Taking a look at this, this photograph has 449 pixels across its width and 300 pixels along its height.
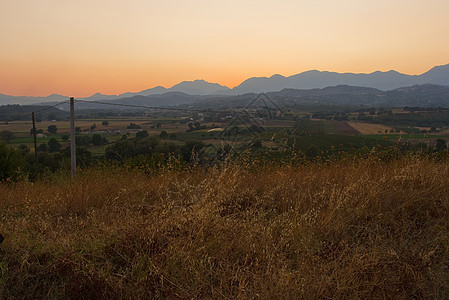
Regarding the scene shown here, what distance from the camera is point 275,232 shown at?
310 centimetres

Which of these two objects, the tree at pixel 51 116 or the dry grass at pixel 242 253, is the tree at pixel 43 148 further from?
the dry grass at pixel 242 253

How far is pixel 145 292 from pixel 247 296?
81 centimetres

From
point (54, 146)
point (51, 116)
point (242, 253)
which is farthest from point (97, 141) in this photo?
point (242, 253)

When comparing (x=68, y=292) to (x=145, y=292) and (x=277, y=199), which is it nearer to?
(x=145, y=292)

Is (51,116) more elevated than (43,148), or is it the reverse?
(51,116)

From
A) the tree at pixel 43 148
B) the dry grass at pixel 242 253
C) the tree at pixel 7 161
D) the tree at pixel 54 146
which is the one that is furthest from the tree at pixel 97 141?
the dry grass at pixel 242 253

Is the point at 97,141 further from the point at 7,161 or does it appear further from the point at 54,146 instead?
the point at 7,161

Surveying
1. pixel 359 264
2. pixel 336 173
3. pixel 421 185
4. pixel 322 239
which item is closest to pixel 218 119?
pixel 336 173

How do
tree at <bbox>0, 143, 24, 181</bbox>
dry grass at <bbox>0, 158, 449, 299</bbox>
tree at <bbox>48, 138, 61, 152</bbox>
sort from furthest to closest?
tree at <bbox>48, 138, 61, 152</bbox>, tree at <bbox>0, 143, 24, 181</bbox>, dry grass at <bbox>0, 158, 449, 299</bbox>

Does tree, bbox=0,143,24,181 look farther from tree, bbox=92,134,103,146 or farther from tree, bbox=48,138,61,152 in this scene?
tree, bbox=92,134,103,146

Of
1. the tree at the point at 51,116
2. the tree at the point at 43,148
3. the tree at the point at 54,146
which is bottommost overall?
the tree at the point at 43,148

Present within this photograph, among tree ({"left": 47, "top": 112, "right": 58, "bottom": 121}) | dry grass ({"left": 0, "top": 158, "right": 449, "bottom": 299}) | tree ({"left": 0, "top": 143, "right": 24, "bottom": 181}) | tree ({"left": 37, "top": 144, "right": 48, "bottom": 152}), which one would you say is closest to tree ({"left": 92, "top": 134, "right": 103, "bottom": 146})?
tree ({"left": 37, "top": 144, "right": 48, "bottom": 152})

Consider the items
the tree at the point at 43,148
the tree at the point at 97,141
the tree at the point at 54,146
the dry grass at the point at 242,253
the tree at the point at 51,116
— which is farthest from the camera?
the tree at the point at 51,116

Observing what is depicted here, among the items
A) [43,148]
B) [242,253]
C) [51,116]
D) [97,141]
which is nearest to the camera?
[242,253]
